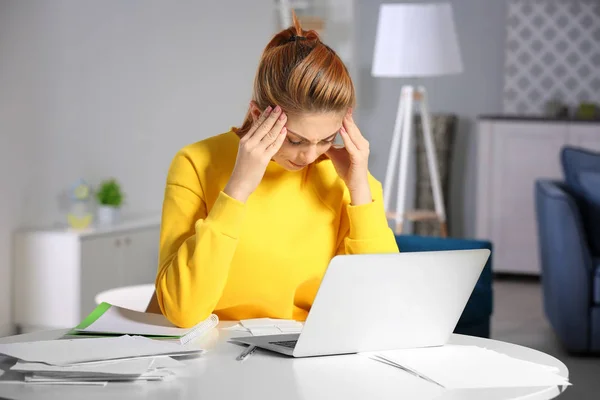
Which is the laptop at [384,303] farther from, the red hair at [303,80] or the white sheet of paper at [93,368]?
the red hair at [303,80]

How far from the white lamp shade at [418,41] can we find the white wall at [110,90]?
2.62 feet

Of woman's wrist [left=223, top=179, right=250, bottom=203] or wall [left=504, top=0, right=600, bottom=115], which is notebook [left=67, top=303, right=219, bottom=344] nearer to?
woman's wrist [left=223, top=179, right=250, bottom=203]

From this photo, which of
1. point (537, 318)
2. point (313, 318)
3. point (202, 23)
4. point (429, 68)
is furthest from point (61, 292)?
point (313, 318)

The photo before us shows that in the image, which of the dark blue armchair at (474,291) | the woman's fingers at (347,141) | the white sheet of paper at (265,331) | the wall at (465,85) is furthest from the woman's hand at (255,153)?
the wall at (465,85)

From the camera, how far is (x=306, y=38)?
1.92 meters

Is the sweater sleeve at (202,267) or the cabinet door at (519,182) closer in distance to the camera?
the sweater sleeve at (202,267)

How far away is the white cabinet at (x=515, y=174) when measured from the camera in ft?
21.0

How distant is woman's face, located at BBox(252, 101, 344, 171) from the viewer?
1.84m

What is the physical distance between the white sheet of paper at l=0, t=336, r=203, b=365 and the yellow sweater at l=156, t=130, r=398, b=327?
202 mm

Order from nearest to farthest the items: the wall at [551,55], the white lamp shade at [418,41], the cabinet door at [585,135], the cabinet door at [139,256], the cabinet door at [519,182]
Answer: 1. the cabinet door at [139,256]
2. the white lamp shade at [418,41]
3. the cabinet door at [585,135]
4. the cabinet door at [519,182]
5. the wall at [551,55]

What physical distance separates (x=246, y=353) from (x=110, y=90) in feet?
12.0

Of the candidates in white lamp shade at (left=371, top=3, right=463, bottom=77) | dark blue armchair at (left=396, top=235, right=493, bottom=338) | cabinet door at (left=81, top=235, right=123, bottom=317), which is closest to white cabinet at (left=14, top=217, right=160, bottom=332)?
cabinet door at (left=81, top=235, right=123, bottom=317)

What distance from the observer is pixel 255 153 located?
5.97 ft

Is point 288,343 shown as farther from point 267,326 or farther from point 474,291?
point 474,291
